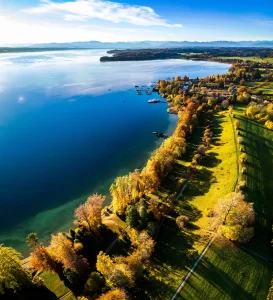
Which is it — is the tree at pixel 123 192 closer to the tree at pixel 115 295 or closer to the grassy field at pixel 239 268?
the grassy field at pixel 239 268

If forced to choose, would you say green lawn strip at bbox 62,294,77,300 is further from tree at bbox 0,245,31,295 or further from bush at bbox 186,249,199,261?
bush at bbox 186,249,199,261

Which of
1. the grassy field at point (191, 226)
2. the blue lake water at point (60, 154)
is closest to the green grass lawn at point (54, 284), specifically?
the blue lake water at point (60, 154)

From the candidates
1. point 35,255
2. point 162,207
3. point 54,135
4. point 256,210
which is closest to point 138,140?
point 54,135

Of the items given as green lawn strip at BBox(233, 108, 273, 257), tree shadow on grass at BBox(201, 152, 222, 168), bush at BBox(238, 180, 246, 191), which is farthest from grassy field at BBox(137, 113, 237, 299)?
green lawn strip at BBox(233, 108, 273, 257)

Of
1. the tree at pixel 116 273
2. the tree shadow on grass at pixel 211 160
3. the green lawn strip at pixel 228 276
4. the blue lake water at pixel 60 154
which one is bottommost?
the blue lake water at pixel 60 154

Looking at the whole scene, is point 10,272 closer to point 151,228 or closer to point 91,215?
point 91,215

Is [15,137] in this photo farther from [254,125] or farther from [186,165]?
[254,125]

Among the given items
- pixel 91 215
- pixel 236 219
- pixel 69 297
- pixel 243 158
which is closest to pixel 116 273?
pixel 69 297
